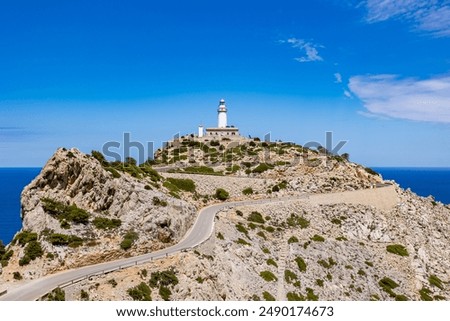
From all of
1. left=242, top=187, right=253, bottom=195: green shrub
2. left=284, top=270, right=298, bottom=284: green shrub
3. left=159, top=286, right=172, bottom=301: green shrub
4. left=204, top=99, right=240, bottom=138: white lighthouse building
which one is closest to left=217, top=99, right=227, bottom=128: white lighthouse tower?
left=204, top=99, right=240, bottom=138: white lighthouse building

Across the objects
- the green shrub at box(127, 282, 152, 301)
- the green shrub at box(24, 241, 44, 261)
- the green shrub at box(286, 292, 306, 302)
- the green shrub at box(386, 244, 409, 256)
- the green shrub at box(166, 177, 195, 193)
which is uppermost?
the green shrub at box(166, 177, 195, 193)

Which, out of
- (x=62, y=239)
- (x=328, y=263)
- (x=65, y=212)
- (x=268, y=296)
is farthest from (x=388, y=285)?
(x=65, y=212)

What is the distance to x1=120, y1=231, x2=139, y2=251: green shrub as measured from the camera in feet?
118

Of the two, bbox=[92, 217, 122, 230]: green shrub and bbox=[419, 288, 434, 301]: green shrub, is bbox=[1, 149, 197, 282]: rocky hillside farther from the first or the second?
bbox=[419, 288, 434, 301]: green shrub

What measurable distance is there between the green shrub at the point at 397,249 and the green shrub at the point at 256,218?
20.4 m

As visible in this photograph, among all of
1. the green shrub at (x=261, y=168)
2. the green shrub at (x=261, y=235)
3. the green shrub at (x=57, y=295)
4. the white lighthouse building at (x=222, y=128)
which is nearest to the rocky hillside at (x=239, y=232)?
the green shrub at (x=261, y=235)

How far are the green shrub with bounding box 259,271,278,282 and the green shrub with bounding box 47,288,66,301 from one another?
20.6 metres

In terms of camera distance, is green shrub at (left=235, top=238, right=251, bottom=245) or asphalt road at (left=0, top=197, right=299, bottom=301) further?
green shrub at (left=235, top=238, right=251, bottom=245)

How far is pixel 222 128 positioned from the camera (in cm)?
10050

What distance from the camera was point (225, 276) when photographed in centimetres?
3675

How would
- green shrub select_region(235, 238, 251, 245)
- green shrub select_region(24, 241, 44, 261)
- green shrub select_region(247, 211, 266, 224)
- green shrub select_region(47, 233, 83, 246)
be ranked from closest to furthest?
green shrub select_region(24, 241, 44, 261), green shrub select_region(47, 233, 83, 246), green shrub select_region(235, 238, 251, 245), green shrub select_region(247, 211, 266, 224)

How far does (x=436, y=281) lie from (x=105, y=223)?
4515 cm

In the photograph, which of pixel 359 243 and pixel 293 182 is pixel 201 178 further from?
pixel 359 243
